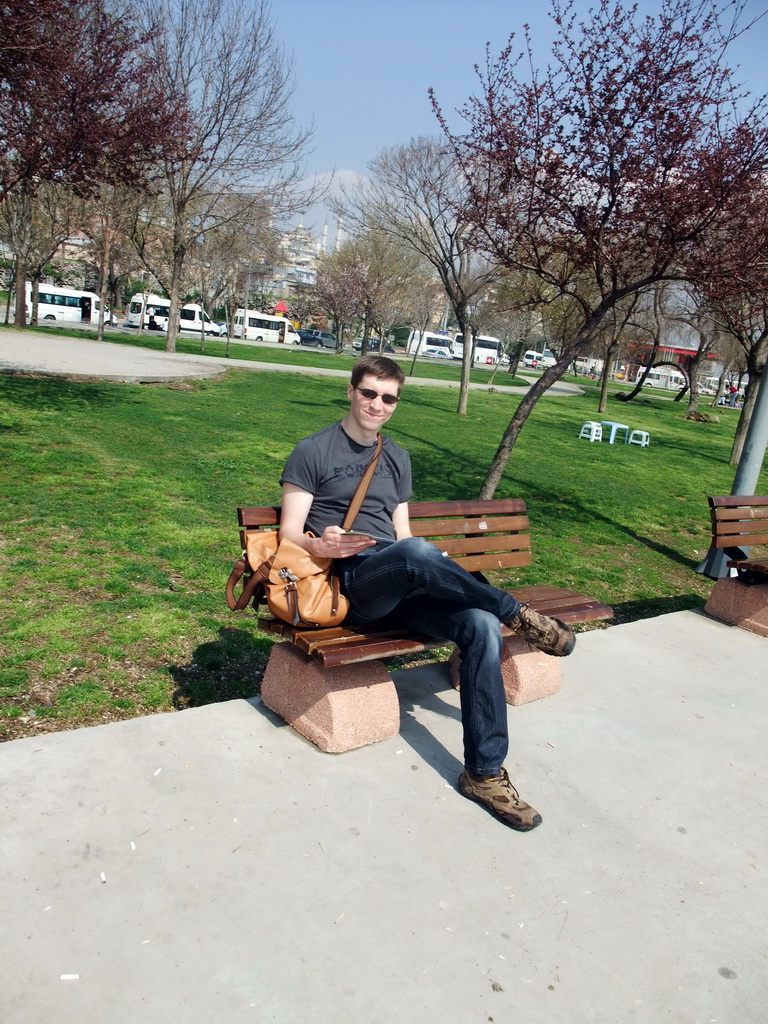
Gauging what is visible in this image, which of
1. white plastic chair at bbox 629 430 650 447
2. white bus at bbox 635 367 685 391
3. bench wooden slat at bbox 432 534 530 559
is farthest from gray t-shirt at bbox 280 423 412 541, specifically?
white bus at bbox 635 367 685 391

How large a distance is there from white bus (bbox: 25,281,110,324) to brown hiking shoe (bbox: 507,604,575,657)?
50871 millimetres

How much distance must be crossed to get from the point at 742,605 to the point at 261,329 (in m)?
54.6

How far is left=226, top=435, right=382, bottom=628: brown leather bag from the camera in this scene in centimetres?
312

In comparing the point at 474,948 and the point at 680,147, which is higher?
the point at 680,147

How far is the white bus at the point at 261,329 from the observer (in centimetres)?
5621

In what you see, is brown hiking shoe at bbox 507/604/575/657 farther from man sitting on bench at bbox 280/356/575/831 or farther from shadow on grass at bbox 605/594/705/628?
shadow on grass at bbox 605/594/705/628

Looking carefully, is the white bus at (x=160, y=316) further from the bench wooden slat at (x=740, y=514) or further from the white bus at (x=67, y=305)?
the bench wooden slat at (x=740, y=514)

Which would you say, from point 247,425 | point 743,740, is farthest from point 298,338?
point 743,740

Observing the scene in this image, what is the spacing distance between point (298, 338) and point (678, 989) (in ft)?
198

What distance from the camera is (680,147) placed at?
6.38 meters

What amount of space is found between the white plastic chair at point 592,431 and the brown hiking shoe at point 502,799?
16747mm

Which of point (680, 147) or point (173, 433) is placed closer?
point (680, 147)

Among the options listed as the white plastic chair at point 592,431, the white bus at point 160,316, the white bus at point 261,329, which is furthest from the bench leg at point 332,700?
the white bus at point 261,329

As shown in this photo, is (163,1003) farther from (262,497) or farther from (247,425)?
(247,425)
